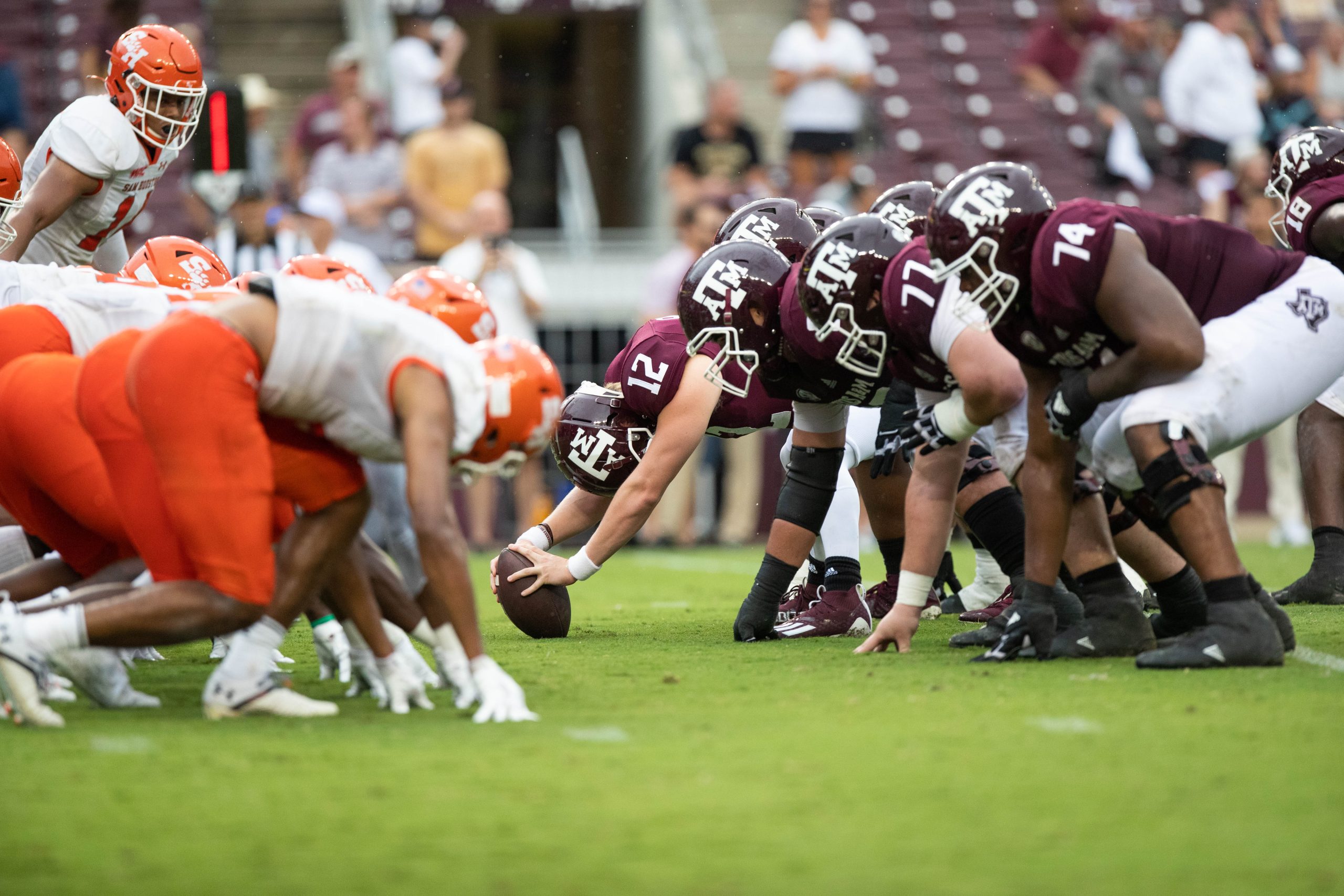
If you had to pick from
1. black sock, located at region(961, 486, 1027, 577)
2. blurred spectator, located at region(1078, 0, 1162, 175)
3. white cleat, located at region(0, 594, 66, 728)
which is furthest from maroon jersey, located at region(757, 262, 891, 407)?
blurred spectator, located at region(1078, 0, 1162, 175)

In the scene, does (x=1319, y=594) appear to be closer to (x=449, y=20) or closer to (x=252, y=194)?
(x=252, y=194)

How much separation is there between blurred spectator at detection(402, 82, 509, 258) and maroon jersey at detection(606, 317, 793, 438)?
5.94 metres

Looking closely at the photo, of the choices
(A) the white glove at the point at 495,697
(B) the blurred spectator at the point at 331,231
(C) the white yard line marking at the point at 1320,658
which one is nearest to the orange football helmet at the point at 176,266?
(A) the white glove at the point at 495,697

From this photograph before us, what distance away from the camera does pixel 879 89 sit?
50.4ft

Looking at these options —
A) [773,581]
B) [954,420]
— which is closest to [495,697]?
[954,420]

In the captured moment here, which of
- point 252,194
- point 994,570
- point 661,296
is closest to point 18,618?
point 994,570

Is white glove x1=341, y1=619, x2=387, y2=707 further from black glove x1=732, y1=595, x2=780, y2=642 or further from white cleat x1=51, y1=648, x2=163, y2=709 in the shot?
black glove x1=732, y1=595, x2=780, y2=642

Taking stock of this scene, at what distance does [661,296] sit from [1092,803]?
9.33 m

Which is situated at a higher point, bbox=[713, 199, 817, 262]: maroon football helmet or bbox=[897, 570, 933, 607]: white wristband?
bbox=[713, 199, 817, 262]: maroon football helmet

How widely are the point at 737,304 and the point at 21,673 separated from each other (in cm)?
291

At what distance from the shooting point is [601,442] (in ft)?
21.8

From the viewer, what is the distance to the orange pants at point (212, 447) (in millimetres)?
4230

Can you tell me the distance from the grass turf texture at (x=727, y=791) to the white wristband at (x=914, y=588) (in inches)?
20.3

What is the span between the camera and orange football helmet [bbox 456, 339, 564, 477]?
4.32 metres
